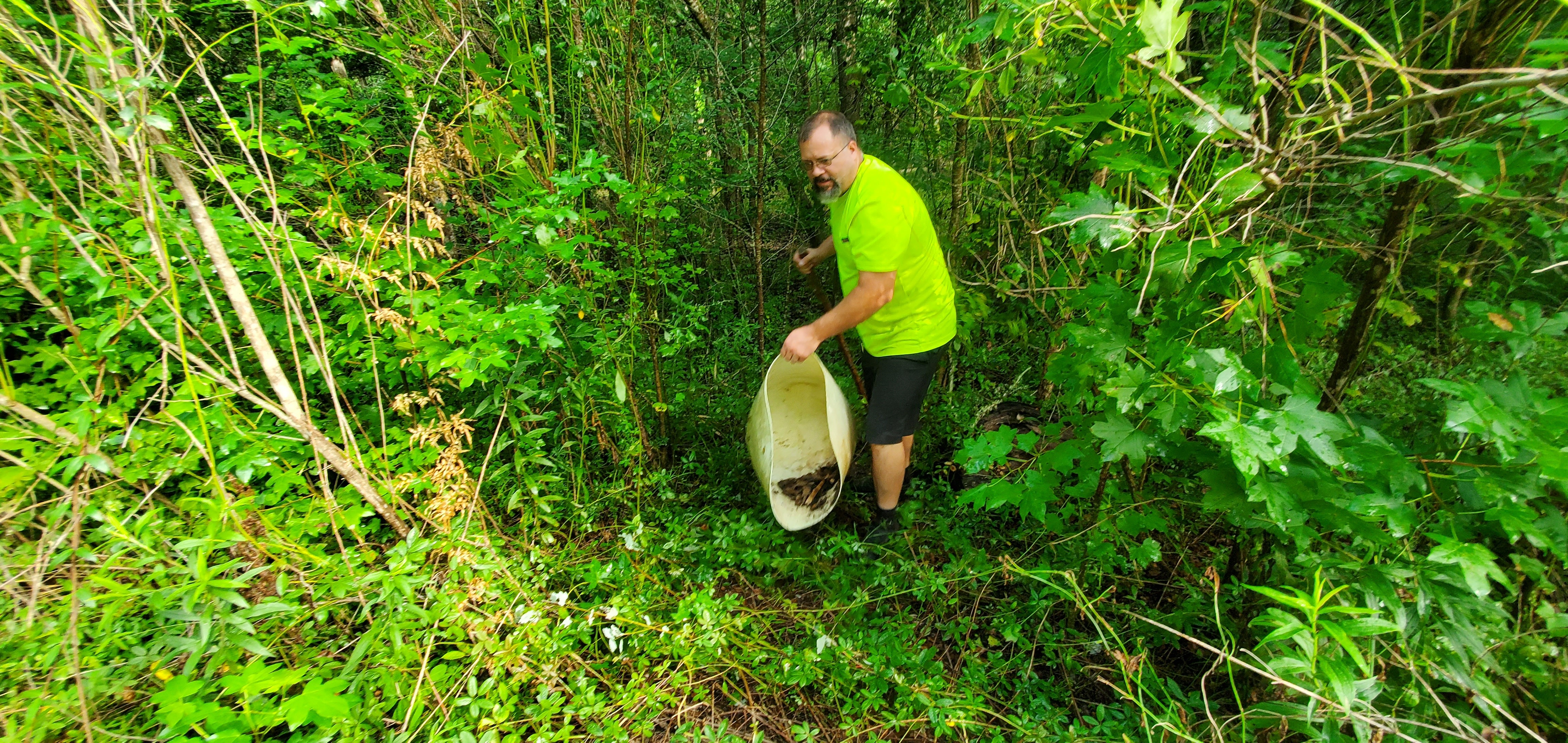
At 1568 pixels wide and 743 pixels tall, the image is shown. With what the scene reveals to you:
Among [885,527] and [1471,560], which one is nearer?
[1471,560]

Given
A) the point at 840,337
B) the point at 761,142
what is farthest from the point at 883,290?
the point at 761,142

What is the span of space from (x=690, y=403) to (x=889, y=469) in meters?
1.02

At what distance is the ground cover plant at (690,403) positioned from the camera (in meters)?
1.07

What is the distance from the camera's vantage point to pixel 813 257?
2.61m

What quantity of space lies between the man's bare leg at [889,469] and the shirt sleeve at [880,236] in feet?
2.49

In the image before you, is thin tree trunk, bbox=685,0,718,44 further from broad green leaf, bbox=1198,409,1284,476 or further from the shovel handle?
broad green leaf, bbox=1198,409,1284,476

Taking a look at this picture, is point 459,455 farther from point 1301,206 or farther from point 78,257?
point 1301,206

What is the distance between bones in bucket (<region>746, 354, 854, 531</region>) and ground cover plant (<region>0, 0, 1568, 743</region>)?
5.7 inches

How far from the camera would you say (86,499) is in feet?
4.86

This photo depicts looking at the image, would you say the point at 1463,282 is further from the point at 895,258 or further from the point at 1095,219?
the point at 895,258

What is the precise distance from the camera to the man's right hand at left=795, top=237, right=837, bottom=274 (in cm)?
256

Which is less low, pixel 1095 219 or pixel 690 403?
pixel 1095 219

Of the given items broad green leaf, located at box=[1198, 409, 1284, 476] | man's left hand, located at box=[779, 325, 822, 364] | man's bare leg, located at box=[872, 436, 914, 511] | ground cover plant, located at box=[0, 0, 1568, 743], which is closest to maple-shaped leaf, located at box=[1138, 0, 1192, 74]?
ground cover plant, located at box=[0, 0, 1568, 743]

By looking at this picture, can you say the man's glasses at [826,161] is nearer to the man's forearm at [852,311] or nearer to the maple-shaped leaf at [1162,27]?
the man's forearm at [852,311]
